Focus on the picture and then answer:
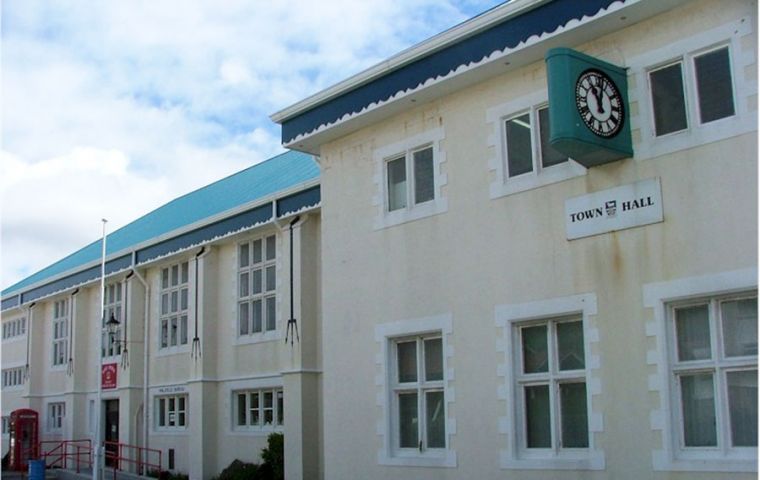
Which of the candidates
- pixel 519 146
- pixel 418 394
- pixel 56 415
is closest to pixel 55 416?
pixel 56 415

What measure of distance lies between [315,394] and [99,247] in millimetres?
17673

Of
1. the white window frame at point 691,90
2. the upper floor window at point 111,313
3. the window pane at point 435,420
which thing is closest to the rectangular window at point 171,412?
the upper floor window at point 111,313

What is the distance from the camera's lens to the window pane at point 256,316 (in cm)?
2168

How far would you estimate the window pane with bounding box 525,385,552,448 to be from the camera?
1160cm

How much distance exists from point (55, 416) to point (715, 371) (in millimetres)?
26555

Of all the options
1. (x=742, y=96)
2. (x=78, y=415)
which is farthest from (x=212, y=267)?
(x=742, y=96)

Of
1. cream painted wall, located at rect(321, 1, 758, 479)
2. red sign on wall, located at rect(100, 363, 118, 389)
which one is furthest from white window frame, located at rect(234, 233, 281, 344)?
red sign on wall, located at rect(100, 363, 118, 389)

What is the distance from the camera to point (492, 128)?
12609 mm

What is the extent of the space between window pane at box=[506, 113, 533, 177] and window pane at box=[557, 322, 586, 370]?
2058 mm

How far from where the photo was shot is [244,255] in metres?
22.4

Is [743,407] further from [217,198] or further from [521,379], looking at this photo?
[217,198]

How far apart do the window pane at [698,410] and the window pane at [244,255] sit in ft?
44.6


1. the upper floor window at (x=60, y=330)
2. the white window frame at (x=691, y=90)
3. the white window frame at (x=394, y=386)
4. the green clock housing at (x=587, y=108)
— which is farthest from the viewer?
the upper floor window at (x=60, y=330)

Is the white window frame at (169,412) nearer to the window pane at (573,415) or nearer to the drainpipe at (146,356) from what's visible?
the drainpipe at (146,356)
